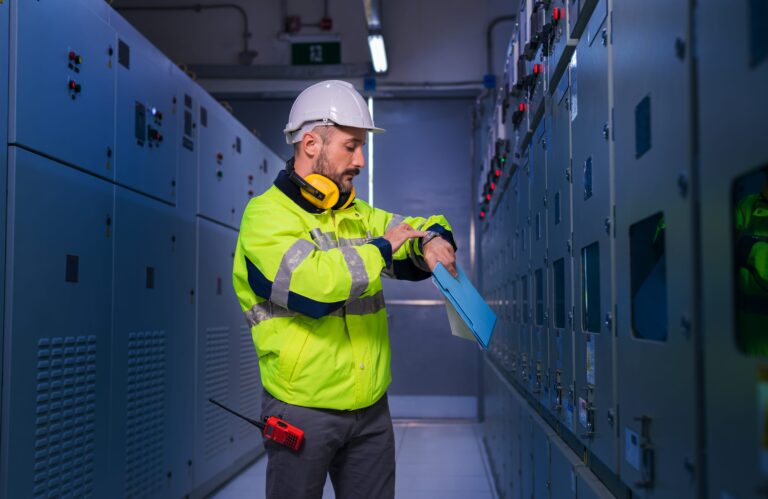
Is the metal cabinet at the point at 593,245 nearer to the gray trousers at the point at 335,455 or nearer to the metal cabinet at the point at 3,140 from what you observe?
the gray trousers at the point at 335,455

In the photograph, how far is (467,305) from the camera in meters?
2.12

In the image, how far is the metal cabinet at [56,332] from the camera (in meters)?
2.62

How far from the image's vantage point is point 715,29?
39.8 inches

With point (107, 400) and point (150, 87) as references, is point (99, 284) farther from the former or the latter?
point (150, 87)

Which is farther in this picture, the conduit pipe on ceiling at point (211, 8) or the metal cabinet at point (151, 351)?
the conduit pipe on ceiling at point (211, 8)

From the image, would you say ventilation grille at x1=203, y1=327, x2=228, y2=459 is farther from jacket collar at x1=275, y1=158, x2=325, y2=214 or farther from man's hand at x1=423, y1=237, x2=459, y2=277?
man's hand at x1=423, y1=237, x2=459, y2=277

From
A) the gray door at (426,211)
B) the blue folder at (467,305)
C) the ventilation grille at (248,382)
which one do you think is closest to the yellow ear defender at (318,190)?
the blue folder at (467,305)

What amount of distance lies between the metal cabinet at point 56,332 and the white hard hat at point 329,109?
1038 mm

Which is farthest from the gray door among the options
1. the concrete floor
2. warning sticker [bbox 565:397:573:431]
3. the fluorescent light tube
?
warning sticker [bbox 565:397:573:431]

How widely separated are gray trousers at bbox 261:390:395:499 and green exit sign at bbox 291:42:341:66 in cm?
668

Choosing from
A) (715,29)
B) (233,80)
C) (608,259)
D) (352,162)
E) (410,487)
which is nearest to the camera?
(715,29)

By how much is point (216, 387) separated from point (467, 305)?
3.29 m

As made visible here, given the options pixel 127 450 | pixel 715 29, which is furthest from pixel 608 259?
pixel 127 450

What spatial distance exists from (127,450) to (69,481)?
1.86 ft
